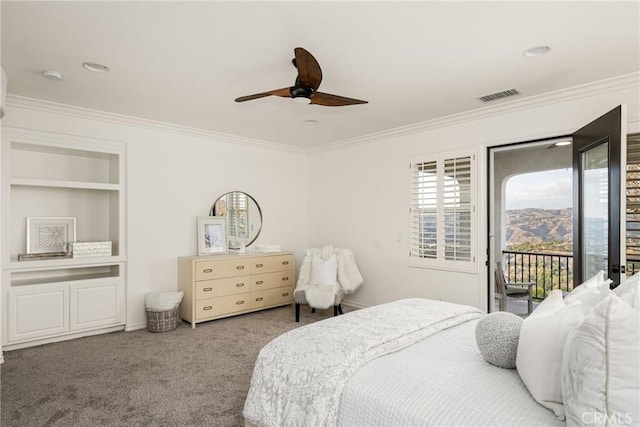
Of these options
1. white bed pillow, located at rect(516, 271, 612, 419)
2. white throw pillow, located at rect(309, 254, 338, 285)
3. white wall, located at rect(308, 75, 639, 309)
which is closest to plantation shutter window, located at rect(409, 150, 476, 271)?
white wall, located at rect(308, 75, 639, 309)

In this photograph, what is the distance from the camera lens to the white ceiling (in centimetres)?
228

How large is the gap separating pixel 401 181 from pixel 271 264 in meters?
2.12

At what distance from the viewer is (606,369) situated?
3.83ft

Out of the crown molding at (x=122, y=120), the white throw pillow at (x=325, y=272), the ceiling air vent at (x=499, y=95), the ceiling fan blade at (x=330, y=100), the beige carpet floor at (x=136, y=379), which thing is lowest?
the beige carpet floor at (x=136, y=379)

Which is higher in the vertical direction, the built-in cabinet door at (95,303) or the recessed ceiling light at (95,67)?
the recessed ceiling light at (95,67)

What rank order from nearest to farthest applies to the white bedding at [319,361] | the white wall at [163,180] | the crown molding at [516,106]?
the white bedding at [319,361]
the crown molding at [516,106]
the white wall at [163,180]

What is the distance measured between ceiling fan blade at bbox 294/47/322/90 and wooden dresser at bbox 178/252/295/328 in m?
2.78

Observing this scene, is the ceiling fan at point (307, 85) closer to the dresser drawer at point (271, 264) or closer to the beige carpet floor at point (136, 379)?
the beige carpet floor at point (136, 379)

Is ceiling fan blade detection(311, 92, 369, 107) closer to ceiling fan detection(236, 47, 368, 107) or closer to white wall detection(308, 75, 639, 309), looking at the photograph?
ceiling fan detection(236, 47, 368, 107)

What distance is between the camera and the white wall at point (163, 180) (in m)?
4.28

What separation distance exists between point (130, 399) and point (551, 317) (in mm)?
2776

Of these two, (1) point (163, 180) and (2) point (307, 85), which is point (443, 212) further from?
(1) point (163, 180)

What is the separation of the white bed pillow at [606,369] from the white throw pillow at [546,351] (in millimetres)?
121

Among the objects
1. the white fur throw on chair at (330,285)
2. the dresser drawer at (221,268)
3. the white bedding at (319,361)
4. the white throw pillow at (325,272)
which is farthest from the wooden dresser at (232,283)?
the white bedding at (319,361)
